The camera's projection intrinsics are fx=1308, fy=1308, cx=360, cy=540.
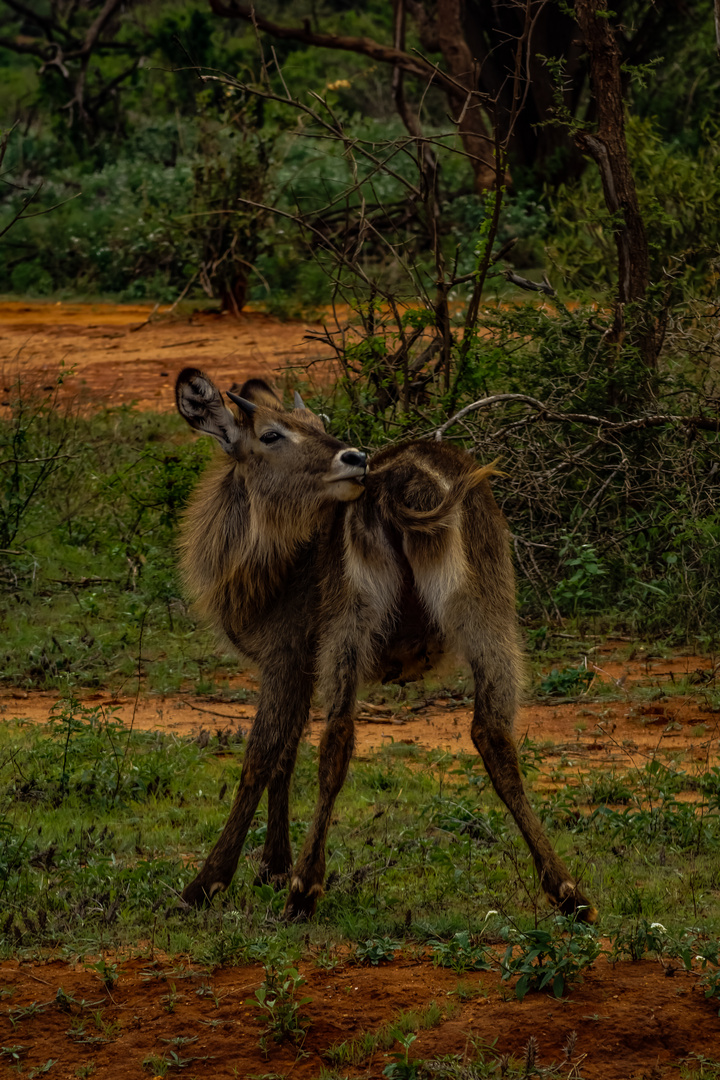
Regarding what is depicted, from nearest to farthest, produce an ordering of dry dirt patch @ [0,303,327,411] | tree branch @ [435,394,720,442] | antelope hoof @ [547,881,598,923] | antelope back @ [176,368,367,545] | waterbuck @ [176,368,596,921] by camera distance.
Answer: antelope hoof @ [547,881,598,923]
waterbuck @ [176,368,596,921]
antelope back @ [176,368,367,545]
tree branch @ [435,394,720,442]
dry dirt patch @ [0,303,327,411]

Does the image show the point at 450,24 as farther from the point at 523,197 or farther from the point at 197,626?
the point at 197,626

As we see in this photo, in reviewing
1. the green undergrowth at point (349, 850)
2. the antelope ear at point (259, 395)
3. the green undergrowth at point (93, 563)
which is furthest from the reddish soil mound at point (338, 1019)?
the green undergrowth at point (93, 563)

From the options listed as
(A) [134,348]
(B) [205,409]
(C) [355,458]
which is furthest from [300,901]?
(A) [134,348]

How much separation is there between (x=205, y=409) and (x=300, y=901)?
5.49ft

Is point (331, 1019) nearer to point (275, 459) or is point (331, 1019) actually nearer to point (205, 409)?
point (275, 459)

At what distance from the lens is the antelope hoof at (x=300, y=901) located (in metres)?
3.99

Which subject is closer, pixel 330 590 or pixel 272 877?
pixel 330 590

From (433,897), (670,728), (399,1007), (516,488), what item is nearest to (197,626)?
(516,488)

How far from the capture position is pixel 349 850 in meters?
4.80

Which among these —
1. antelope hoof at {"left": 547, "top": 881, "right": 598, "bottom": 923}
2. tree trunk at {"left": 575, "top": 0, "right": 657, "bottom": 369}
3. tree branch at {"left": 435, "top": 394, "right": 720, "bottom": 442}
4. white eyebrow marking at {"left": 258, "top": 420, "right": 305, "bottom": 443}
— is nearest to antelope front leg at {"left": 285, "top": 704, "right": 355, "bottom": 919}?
antelope hoof at {"left": 547, "top": 881, "right": 598, "bottom": 923}

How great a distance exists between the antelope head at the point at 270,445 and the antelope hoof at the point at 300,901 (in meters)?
1.24

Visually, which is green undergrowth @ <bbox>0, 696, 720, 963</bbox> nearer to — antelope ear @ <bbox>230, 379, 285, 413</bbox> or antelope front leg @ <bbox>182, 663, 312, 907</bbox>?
antelope front leg @ <bbox>182, 663, 312, 907</bbox>

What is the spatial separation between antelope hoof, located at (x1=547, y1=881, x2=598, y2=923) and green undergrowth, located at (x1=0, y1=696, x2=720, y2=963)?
0.05 metres

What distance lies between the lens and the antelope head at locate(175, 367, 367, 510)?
4.40 metres
